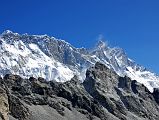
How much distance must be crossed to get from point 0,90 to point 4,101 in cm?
411

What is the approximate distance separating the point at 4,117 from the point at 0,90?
27.6 ft

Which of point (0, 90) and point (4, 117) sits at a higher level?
point (0, 90)

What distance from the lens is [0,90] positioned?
9250cm

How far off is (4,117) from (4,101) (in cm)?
435

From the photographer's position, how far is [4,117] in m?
85.4

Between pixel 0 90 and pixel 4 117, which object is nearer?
pixel 4 117

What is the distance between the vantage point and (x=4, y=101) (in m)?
89.0
